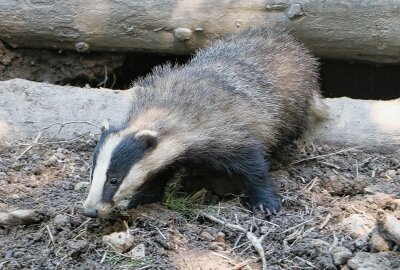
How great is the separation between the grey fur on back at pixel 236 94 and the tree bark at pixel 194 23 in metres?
0.52

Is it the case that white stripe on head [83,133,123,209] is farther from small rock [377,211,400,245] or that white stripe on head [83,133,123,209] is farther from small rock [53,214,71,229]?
small rock [377,211,400,245]

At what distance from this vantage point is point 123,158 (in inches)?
199

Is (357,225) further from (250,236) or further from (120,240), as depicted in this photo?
(120,240)

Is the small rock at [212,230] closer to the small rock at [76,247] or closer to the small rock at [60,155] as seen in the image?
the small rock at [76,247]

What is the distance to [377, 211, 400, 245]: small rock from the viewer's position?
4.59 meters

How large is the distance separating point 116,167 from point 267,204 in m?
1.14

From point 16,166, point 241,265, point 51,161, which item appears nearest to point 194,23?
point 51,161

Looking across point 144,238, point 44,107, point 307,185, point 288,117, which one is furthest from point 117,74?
point 144,238

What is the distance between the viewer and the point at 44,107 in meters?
6.77

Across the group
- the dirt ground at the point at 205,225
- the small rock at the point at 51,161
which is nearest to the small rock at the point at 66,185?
the dirt ground at the point at 205,225

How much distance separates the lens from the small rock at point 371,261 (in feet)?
14.6

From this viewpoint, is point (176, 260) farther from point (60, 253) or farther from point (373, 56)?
point (373, 56)

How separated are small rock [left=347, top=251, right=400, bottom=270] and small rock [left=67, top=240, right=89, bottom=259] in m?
1.56

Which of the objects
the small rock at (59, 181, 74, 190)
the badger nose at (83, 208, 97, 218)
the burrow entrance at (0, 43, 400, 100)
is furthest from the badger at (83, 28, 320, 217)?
the burrow entrance at (0, 43, 400, 100)
